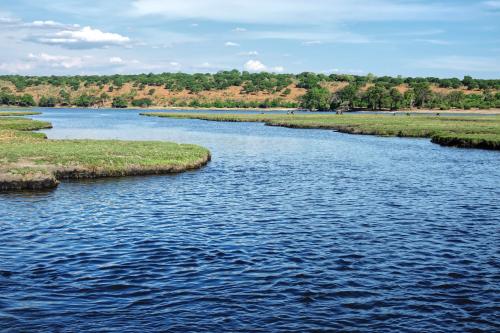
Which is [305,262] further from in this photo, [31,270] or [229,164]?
[229,164]

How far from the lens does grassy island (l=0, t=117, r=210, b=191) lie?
39500 millimetres

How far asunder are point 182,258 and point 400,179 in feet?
91.5

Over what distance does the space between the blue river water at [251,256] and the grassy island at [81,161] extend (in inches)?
97.4

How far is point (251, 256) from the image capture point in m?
23.0

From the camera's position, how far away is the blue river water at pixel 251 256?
1669 cm

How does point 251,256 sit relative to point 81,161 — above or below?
below

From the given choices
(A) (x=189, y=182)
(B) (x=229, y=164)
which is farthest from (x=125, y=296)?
(B) (x=229, y=164)

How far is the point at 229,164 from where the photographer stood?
2194 inches

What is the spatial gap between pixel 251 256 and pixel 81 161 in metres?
27.2

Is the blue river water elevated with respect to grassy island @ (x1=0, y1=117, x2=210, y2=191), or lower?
lower

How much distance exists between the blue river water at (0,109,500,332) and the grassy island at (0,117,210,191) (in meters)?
2.47

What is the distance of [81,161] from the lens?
4575cm

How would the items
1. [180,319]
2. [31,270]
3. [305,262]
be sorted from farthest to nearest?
[305,262] < [31,270] < [180,319]

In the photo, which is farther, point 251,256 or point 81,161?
point 81,161
